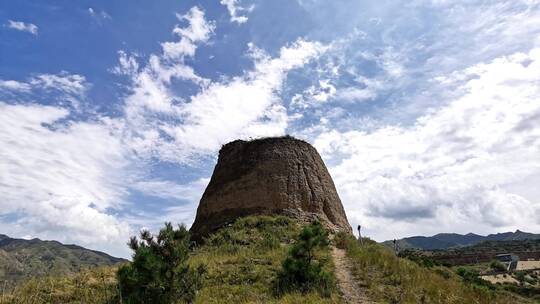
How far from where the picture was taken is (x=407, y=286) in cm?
1096

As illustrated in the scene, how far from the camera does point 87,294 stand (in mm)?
9742

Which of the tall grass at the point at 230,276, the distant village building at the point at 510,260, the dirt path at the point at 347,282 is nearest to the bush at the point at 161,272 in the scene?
the tall grass at the point at 230,276

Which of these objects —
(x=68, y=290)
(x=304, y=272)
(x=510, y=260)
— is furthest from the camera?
(x=510, y=260)

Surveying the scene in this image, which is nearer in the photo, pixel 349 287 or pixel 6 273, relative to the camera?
pixel 6 273

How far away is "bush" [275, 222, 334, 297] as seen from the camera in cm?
1113

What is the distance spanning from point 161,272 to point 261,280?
14.7 ft

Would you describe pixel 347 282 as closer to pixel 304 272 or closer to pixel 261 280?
pixel 304 272

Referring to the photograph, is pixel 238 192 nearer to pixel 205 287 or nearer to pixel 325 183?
pixel 325 183

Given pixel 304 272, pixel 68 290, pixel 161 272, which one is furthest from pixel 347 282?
pixel 68 290

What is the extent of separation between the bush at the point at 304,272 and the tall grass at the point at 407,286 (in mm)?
1340

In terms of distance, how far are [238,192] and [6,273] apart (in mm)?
18852

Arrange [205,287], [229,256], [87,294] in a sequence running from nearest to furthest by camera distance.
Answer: [87,294] → [205,287] → [229,256]

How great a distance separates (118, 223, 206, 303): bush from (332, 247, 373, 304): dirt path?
395 cm

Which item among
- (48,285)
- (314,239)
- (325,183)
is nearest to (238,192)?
(325,183)
